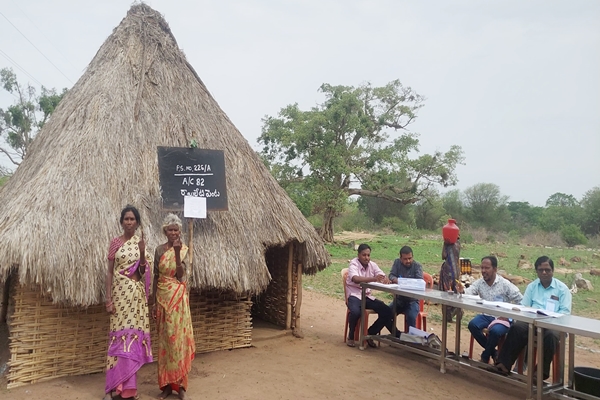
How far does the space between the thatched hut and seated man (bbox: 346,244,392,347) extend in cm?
49

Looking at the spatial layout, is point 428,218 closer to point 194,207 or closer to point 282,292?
point 282,292

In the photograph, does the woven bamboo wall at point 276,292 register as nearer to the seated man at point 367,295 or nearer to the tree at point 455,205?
the seated man at point 367,295

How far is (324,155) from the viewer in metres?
20.1

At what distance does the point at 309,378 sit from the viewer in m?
5.23

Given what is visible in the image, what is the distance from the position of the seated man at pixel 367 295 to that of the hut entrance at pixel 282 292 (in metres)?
0.78

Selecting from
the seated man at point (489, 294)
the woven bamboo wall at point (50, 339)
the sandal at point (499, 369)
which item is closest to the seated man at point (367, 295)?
the seated man at point (489, 294)

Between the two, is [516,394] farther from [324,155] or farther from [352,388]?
[324,155]

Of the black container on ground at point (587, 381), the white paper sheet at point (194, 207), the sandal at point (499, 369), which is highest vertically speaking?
the white paper sheet at point (194, 207)

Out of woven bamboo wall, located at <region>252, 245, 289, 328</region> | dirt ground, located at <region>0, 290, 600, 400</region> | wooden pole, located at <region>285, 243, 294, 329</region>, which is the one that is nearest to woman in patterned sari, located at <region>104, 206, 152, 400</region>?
dirt ground, located at <region>0, 290, 600, 400</region>

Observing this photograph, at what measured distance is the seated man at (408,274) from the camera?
630cm

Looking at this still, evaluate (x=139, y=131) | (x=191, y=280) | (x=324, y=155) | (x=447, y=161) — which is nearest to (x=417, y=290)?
(x=191, y=280)

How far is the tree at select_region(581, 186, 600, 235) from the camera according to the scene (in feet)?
113

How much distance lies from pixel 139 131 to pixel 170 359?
2.90m

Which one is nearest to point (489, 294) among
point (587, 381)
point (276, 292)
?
point (587, 381)
